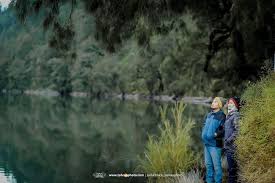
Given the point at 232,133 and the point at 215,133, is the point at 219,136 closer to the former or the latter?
the point at 215,133

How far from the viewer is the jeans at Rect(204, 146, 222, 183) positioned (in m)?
8.66

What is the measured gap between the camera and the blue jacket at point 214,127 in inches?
334

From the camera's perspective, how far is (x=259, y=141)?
21.5 feet

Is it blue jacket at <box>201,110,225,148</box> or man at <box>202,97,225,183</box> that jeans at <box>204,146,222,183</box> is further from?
blue jacket at <box>201,110,225,148</box>

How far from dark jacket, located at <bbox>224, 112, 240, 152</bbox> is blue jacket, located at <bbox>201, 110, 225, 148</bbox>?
312mm

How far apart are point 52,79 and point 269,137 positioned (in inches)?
4146

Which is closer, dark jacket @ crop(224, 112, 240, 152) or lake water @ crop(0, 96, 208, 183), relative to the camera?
dark jacket @ crop(224, 112, 240, 152)

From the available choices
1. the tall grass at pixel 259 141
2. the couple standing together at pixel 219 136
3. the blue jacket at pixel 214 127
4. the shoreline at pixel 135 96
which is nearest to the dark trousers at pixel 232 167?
the couple standing together at pixel 219 136

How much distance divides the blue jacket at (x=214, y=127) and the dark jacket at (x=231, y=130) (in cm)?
31

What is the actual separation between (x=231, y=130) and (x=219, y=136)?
1.79 feet

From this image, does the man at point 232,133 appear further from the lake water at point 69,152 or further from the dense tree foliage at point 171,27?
the lake water at point 69,152

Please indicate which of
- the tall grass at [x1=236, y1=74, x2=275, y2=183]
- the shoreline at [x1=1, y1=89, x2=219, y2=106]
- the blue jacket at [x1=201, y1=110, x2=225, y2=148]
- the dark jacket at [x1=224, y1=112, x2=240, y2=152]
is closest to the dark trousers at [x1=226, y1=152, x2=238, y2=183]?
the dark jacket at [x1=224, y1=112, x2=240, y2=152]

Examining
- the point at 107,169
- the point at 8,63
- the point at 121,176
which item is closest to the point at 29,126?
the point at 107,169

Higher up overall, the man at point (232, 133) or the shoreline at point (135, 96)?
the man at point (232, 133)
